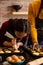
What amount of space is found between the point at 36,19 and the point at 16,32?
0.32 meters

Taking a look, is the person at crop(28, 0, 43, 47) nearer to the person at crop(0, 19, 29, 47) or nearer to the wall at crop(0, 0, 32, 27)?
the person at crop(0, 19, 29, 47)

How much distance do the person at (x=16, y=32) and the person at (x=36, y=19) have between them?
0.32ft

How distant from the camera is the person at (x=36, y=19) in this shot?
1.96 metres

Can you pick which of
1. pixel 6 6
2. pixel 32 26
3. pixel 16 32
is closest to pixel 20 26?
pixel 16 32

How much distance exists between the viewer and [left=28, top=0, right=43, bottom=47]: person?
1.96m

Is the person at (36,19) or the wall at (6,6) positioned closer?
the person at (36,19)

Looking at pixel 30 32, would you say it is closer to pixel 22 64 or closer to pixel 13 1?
pixel 22 64

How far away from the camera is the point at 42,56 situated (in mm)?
1547

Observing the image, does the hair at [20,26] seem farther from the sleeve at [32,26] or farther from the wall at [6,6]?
the wall at [6,6]

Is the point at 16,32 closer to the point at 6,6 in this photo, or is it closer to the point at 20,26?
the point at 20,26

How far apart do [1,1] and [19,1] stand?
1.04 ft

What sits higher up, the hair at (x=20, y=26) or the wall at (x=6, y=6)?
the hair at (x=20, y=26)

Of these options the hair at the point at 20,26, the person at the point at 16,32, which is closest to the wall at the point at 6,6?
the person at the point at 16,32

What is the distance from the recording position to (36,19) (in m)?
2.03
